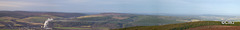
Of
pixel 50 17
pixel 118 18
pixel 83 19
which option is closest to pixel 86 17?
pixel 83 19

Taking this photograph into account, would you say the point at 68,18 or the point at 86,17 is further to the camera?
the point at 86,17

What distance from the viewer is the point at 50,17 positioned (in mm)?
60625

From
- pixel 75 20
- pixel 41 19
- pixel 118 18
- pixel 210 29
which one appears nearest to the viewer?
pixel 210 29

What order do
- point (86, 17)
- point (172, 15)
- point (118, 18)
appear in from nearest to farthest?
point (86, 17) → point (118, 18) → point (172, 15)

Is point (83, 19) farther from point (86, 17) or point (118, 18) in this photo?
point (118, 18)

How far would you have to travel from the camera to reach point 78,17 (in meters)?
68.4

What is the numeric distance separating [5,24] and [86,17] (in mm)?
29056

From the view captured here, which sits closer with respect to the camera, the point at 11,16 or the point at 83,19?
the point at 11,16

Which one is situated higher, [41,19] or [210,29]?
[41,19]

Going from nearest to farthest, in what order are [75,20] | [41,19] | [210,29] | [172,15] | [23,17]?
[210,29] < [23,17] < [41,19] < [75,20] < [172,15]

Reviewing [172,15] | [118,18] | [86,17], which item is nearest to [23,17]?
[86,17]

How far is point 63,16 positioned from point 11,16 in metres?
17.6

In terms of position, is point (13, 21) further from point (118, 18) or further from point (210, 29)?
point (210, 29)

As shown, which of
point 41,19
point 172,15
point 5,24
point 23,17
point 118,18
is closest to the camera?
point 5,24
